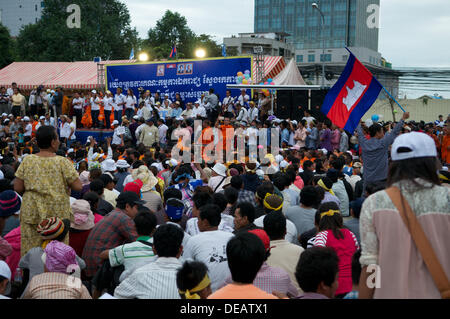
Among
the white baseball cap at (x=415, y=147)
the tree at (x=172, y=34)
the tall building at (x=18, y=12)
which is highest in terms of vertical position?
the tall building at (x=18, y=12)

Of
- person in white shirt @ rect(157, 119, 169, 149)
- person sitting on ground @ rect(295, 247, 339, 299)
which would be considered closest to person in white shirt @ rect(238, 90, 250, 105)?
person in white shirt @ rect(157, 119, 169, 149)

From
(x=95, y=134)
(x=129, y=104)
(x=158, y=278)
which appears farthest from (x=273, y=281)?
(x=129, y=104)

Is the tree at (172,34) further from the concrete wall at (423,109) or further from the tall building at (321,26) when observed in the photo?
the tall building at (321,26)

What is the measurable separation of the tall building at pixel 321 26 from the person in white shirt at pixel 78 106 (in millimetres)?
85397

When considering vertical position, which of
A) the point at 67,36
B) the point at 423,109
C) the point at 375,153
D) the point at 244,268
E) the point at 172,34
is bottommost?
the point at 244,268

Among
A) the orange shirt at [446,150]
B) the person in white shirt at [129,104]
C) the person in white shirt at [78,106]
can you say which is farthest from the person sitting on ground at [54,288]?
the person in white shirt at [78,106]

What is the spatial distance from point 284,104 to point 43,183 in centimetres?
1357

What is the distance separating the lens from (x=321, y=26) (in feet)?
377

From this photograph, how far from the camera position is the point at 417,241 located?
2.09 metres

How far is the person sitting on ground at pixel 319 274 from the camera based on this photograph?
8.82 feet

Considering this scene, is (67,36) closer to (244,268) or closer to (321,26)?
(244,268)

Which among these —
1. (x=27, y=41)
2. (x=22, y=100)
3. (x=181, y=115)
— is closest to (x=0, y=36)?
(x=27, y=41)

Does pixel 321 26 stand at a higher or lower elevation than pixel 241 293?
higher
